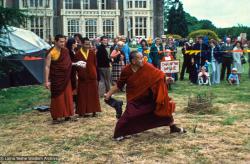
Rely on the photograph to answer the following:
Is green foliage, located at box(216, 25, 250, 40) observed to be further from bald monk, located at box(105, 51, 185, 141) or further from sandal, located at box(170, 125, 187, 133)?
bald monk, located at box(105, 51, 185, 141)

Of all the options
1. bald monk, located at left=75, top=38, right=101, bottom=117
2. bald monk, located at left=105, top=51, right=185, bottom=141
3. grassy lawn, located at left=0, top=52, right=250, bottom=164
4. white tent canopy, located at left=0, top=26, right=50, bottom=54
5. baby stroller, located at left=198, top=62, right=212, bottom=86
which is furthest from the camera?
white tent canopy, located at left=0, top=26, right=50, bottom=54

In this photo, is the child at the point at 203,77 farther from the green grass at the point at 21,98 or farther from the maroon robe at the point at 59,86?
the maroon robe at the point at 59,86

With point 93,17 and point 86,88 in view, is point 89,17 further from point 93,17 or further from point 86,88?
point 86,88

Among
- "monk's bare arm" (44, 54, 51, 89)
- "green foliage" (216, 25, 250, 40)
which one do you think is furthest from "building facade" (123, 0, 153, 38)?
"monk's bare arm" (44, 54, 51, 89)

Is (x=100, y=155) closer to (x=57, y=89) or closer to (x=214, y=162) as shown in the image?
(x=214, y=162)

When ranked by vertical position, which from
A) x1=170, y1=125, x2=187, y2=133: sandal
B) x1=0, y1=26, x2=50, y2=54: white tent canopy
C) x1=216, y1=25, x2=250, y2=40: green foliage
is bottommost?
x1=170, y1=125, x2=187, y2=133: sandal

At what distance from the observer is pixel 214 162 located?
5918 millimetres

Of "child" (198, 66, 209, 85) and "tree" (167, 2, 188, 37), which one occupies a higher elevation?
"tree" (167, 2, 188, 37)

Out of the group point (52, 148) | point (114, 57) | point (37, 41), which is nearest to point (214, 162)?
point (52, 148)

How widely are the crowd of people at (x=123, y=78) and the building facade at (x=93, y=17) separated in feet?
128

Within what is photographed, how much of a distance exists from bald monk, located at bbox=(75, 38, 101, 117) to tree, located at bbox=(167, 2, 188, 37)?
196ft

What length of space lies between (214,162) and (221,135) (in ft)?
5.11

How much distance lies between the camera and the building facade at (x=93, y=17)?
54.2 m

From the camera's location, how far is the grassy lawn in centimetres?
627
